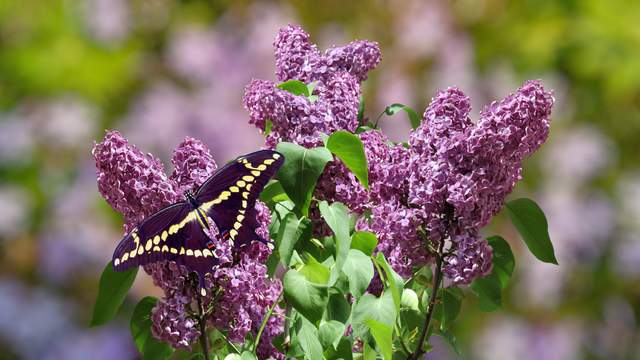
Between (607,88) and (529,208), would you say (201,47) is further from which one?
(529,208)

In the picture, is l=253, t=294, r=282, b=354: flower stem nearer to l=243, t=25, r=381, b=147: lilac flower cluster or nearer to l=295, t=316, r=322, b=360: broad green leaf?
l=295, t=316, r=322, b=360: broad green leaf

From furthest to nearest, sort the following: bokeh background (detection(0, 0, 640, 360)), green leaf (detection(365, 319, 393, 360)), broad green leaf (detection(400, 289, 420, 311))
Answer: bokeh background (detection(0, 0, 640, 360)) < broad green leaf (detection(400, 289, 420, 311)) < green leaf (detection(365, 319, 393, 360))

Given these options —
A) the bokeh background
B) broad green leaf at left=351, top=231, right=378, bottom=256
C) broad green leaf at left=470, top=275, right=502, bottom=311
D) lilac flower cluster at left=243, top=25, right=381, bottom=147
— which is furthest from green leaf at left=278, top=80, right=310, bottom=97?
the bokeh background

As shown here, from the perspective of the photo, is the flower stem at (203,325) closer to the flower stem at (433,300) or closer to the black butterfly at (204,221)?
the black butterfly at (204,221)

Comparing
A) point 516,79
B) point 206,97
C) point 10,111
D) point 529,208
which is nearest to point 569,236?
point 516,79

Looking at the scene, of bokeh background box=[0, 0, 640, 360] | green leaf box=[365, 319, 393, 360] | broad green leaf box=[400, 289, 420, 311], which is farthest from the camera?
bokeh background box=[0, 0, 640, 360]
